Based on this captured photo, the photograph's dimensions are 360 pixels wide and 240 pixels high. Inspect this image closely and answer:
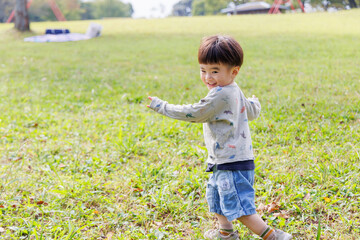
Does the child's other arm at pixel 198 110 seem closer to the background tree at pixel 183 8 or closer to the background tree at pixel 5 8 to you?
the background tree at pixel 5 8

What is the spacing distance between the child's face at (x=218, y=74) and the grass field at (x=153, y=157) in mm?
1061

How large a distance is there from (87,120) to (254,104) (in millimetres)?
2943

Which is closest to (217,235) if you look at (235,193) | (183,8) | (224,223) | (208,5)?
(224,223)

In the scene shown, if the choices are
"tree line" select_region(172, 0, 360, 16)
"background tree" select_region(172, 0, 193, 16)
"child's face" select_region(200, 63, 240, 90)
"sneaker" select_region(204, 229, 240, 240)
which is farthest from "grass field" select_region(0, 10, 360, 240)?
"background tree" select_region(172, 0, 193, 16)

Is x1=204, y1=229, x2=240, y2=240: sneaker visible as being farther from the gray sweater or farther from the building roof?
the building roof

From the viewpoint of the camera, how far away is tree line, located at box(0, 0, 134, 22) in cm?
2702

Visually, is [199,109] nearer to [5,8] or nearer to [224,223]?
[224,223]

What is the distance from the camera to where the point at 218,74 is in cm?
211

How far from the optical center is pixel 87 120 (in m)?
4.71

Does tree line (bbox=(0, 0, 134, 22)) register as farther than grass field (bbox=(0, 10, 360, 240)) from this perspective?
Yes

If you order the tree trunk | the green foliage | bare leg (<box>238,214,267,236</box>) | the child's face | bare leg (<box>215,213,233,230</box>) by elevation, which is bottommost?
bare leg (<box>215,213,233,230</box>)

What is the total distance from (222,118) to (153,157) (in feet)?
5.27

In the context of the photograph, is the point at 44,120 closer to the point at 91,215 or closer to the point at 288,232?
the point at 91,215

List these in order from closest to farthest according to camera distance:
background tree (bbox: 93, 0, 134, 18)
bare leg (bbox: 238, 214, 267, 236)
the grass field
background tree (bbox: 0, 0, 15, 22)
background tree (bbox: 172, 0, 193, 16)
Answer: bare leg (bbox: 238, 214, 267, 236) → the grass field → background tree (bbox: 0, 0, 15, 22) → background tree (bbox: 172, 0, 193, 16) → background tree (bbox: 93, 0, 134, 18)
